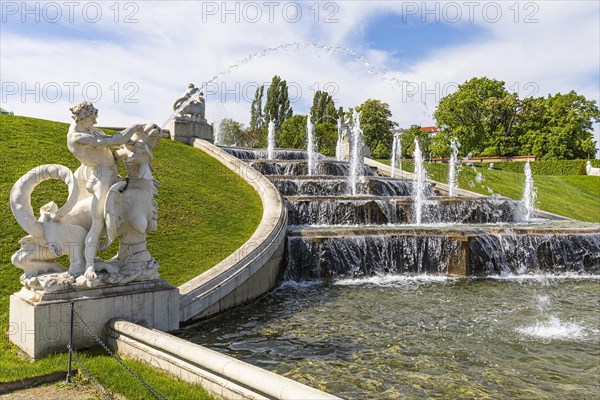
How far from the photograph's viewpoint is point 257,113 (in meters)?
70.8

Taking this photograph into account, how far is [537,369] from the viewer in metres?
6.27

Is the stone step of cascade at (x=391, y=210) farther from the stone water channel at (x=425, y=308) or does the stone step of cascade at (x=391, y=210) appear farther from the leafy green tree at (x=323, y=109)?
the leafy green tree at (x=323, y=109)

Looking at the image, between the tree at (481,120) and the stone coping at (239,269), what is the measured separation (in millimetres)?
42534

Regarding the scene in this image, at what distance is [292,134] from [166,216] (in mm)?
51269

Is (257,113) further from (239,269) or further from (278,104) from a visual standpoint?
(239,269)

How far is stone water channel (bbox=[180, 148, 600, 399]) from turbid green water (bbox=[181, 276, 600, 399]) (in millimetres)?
26

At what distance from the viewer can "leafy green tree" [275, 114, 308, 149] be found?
6138 cm

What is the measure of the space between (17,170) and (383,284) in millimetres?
9859

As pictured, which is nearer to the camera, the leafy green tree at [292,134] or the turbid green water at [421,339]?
the turbid green water at [421,339]

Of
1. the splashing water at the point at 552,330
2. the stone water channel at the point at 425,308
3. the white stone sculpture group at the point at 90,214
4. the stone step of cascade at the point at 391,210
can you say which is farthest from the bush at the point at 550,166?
the white stone sculpture group at the point at 90,214

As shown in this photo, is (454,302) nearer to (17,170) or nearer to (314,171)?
(17,170)

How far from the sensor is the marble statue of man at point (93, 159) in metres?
5.83

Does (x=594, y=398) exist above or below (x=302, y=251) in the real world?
below

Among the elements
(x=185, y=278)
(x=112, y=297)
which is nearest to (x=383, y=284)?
(x=185, y=278)
